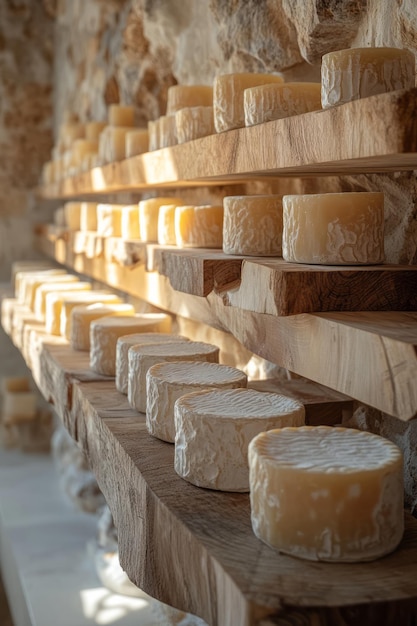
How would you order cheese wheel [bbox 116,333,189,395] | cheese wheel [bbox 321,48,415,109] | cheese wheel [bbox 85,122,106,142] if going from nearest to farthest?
cheese wheel [bbox 321,48,415,109] → cheese wheel [bbox 116,333,189,395] → cheese wheel [bbox 85,122,106,142]

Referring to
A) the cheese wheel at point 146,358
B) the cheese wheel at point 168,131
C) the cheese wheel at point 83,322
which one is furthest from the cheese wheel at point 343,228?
the cheese wheel at point 83,322

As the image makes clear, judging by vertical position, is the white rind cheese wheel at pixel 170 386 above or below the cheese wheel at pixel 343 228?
below

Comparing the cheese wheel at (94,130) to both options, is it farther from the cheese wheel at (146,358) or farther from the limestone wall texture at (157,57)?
the cheese wheel at (146,358)

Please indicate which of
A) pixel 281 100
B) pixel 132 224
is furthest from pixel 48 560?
pixel 281 100

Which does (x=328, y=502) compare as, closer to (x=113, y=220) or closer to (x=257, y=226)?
(x=257, y=226)

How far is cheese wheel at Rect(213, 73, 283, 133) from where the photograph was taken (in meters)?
1.39

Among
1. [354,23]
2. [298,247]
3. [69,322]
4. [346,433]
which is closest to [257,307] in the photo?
[298,247]

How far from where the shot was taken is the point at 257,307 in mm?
1123

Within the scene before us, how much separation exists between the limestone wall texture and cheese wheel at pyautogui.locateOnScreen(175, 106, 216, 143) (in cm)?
22

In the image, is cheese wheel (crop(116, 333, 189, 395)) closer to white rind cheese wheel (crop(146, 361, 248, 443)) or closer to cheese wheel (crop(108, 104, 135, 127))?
white rind cheese wheel (crop(146, 361, 248, 443))

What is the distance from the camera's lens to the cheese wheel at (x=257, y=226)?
1352 mm

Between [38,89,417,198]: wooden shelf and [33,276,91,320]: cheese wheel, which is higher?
[38,89,417,198]: wooden shelf

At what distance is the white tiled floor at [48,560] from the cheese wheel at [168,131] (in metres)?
1.44

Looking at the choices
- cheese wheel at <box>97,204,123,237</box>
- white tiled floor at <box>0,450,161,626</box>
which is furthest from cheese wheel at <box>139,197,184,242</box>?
white tiled floor at <box>0,450,161,626</box>
